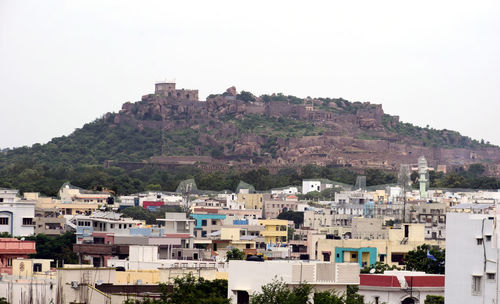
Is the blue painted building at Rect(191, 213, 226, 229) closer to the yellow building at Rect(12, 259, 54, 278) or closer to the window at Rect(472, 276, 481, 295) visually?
the yellow building at Rect(12, 259, 54, 278)

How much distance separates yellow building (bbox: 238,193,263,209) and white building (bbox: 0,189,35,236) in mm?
56996

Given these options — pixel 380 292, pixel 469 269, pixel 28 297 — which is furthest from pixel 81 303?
pixel 469 269

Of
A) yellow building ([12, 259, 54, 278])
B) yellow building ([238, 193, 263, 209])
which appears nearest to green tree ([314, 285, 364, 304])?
yellow building ([12, 259, 54, 278])

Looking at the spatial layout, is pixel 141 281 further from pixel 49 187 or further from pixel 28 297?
pixel 49 187

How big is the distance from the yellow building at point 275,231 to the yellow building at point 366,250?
2318cm

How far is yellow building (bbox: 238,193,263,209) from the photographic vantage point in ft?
412

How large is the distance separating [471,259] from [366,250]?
2876 cm

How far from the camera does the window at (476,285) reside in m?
23.7

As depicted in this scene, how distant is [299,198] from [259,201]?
1340cm

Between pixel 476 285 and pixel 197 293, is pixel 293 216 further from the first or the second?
pixel 476 285

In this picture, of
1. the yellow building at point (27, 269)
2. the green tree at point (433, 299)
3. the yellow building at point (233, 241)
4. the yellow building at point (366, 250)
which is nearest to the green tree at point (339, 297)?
the green tree at point (433, 299)

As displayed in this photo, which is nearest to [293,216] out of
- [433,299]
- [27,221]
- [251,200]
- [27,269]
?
[251,200]

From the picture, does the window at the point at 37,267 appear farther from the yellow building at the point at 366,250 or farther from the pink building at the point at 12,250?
the yellow building at the point at 366,250

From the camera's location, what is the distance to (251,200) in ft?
419
